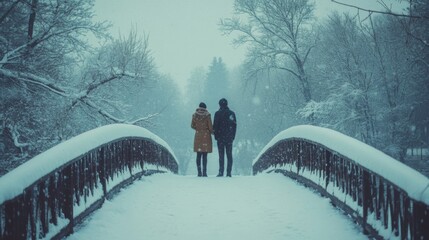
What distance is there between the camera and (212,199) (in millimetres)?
6156

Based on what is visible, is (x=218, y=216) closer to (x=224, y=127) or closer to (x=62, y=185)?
(x=62, y=185)

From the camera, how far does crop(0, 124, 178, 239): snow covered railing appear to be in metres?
3.02

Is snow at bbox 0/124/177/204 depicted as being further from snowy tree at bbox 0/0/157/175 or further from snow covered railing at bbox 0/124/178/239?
snowy tree at bbox 0/0/157/175

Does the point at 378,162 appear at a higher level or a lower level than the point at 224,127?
lower

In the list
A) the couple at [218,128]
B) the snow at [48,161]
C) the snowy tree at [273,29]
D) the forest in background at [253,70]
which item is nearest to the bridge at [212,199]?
the snow at [48,161]

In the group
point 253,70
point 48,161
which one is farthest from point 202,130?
point 253,70

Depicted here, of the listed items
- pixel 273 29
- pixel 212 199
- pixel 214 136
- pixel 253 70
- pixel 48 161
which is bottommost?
pixel 212 199

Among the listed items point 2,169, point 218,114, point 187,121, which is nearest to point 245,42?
point 218,114

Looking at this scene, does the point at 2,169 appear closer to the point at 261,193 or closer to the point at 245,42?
the point at 261,193

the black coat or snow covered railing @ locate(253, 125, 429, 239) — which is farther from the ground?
the black coat

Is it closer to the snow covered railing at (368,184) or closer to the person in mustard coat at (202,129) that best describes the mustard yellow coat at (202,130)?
the person in mustard coat at (202,129)

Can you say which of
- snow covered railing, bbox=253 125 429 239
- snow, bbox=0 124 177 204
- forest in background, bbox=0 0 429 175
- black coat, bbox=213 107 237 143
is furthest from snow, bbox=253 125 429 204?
black coat, bbox=213 107 237 143

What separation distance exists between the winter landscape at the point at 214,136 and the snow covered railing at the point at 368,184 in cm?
2

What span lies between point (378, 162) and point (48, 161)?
3.30 m
